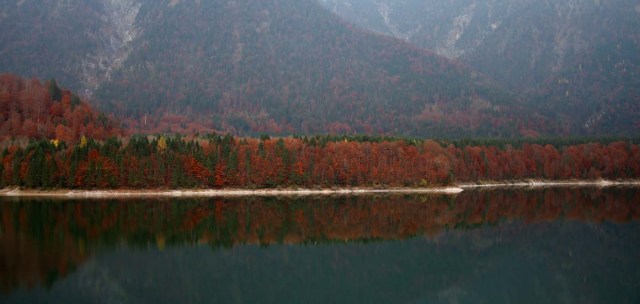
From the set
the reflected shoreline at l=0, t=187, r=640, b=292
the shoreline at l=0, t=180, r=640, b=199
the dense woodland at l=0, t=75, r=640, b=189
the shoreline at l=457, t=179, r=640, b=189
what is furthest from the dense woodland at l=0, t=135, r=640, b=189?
the reflected shoreline at l=0, t=187, r=640, b=292

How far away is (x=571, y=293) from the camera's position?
115 feet

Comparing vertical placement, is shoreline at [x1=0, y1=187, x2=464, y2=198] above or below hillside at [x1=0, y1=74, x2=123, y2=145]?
below

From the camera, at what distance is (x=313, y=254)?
Result: 151ft

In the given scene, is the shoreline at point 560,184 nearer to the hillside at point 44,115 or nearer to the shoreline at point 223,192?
the shoreline at point 223,192

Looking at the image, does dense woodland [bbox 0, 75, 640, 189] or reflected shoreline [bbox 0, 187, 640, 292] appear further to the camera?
dense woodland [bbox 0, 75, 640, 189]

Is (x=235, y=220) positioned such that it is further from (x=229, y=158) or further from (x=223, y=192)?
(x=229, y=158)

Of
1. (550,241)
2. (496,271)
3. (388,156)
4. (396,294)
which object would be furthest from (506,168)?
(396,294)

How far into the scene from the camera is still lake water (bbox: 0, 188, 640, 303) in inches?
1353

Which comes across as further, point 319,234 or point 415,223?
point 415,223

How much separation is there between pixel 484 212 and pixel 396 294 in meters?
42.3

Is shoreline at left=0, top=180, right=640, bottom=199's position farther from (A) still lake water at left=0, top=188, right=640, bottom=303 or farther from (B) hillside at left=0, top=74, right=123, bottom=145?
(B) hillside at left=0, top=74, right=123, bottom=145

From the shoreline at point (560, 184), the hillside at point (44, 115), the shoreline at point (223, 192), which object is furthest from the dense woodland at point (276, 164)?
the hillside at point (44, 115)

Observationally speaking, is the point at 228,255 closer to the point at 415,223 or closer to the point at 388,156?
the point at 415,223

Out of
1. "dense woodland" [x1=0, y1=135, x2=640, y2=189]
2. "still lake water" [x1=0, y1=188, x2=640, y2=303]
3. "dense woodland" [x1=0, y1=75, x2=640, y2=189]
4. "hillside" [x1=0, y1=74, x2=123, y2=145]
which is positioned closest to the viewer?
"still lake water" [x1=0, y1=188, x2=640, y2=303]
